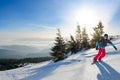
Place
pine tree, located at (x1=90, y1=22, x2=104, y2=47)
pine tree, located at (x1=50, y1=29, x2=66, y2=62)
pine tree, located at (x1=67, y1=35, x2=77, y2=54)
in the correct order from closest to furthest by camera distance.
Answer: pine tree, located at (x1=50, y1=29, x2=66, y2=62) < pine tree, located at (x1=67, y1=35, x2=77, y2=54) < pine tree, located at (x1=90, y1=22, x2=104, y2=47)

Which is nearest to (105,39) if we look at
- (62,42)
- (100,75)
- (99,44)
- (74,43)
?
(99,44)

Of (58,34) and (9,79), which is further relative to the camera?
(58,34)

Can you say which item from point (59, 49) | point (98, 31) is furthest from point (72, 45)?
point (98, 31)

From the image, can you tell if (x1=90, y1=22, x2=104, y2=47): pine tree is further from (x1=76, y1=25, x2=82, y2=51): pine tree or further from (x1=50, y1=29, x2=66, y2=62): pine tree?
(x1=50, y1=29, x2=66, y2=62): pine tree

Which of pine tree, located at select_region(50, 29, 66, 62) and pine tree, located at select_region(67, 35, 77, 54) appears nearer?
pine tree, located at select_region(50, 29, 66, 62)

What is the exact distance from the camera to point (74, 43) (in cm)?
5944

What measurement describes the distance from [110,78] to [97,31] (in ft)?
191

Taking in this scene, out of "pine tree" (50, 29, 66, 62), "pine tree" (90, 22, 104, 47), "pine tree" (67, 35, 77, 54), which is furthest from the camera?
"pine tree" (90, 22, 104, 47)

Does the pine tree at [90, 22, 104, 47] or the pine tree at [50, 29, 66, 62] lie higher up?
the pine tree at [90, 22, 104, 47]

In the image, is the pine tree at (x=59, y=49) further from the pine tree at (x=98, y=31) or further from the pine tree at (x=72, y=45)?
the pine tree at (x=98, y=31)

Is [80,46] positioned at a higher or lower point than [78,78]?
higher

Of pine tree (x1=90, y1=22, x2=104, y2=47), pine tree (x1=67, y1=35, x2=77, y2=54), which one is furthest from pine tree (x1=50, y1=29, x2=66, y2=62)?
pine tree (x1=90, y1=22, x2=104, y2=47)

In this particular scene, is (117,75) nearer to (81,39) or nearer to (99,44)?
(99,44)

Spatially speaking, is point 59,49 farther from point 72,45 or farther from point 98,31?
point 98,31
